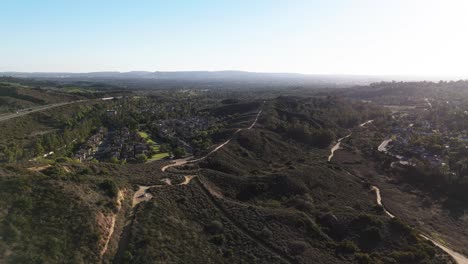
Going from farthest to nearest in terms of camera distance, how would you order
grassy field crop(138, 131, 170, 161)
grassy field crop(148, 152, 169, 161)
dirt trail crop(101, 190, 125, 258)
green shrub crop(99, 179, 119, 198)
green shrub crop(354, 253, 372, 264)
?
grassy field crop(138, 131, 170, 161)
grassy field crop(148, 152, 169, 161)
green shrub crop(99, 179, 119, 198)
green shrub crop(354, 253, 372, 264)
dirt trail crop(101, 190, 125, 258)

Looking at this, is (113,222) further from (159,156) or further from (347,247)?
(159,156)

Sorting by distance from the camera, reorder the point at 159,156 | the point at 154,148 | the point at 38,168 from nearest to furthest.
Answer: the point at 38,168 < the point at 159,156 < the point at 154,148

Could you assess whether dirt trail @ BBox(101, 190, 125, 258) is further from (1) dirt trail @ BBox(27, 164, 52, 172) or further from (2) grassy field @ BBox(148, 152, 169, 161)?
(2) grassy field @ BBox(148, 152, 169, 161)

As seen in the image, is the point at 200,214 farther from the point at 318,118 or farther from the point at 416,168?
the point at 318,118

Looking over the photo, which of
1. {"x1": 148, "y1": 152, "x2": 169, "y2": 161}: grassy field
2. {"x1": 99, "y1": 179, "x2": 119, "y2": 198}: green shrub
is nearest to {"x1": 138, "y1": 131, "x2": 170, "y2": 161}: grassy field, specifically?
{"x1": 148, "y1": 152, "x2": 169, "y2": 161}: grassy field

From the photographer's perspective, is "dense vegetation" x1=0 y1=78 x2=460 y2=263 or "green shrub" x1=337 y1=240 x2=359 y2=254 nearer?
"dense vegetation" x1=0 y1=78 x2=460 y2=263

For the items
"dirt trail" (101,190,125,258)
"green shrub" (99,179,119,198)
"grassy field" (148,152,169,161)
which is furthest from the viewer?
"grassy field" (148,152,169,161)

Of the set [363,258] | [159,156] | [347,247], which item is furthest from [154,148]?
[363,258]

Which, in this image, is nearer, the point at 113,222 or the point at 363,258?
the point at 113,222

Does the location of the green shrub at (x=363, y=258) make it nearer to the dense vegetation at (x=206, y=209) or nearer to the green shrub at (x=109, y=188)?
the dense vegetation at (x=206, y=209)

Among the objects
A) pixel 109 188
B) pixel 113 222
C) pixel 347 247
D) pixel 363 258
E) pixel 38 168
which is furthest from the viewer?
pixel 38 168

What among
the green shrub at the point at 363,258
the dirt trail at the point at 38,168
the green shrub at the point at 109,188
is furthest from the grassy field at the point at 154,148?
the green shrub at the point at 363,258
